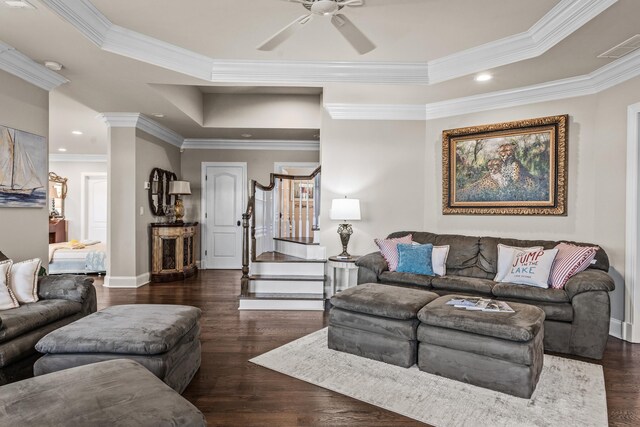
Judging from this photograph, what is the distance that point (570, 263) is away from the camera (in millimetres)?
3441

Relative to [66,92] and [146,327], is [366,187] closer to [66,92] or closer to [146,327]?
[146,327]

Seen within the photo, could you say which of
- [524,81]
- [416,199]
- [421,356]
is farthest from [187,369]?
[524,81]

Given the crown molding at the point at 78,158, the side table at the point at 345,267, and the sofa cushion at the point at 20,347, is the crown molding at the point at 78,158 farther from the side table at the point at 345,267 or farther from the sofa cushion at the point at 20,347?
the sofa cushion at the point at 20,347

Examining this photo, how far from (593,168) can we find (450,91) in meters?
1.73

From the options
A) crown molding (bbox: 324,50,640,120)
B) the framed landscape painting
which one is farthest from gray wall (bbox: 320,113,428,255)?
the framed landscape painting

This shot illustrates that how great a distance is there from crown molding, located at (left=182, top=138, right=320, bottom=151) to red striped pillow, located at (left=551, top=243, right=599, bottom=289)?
4.93 m

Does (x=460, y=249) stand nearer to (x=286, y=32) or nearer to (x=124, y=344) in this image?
(x=286, y=32)

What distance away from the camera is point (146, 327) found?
7.55 feet

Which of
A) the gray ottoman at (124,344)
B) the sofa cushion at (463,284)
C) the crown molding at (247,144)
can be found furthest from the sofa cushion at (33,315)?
the crown molding at (247,144)

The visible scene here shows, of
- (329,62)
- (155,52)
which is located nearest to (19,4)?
(155,52)

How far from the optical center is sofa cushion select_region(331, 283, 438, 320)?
9.48 ft

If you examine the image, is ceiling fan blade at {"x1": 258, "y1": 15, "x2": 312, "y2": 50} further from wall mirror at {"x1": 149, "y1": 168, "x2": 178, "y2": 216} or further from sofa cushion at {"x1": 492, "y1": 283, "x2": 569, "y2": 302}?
wall mirror at {"x1": 149, "y1": 168, "x2": 178, "y2": 216}

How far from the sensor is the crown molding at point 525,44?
2.75 metres

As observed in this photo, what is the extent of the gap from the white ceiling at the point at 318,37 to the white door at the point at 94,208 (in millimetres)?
5813
